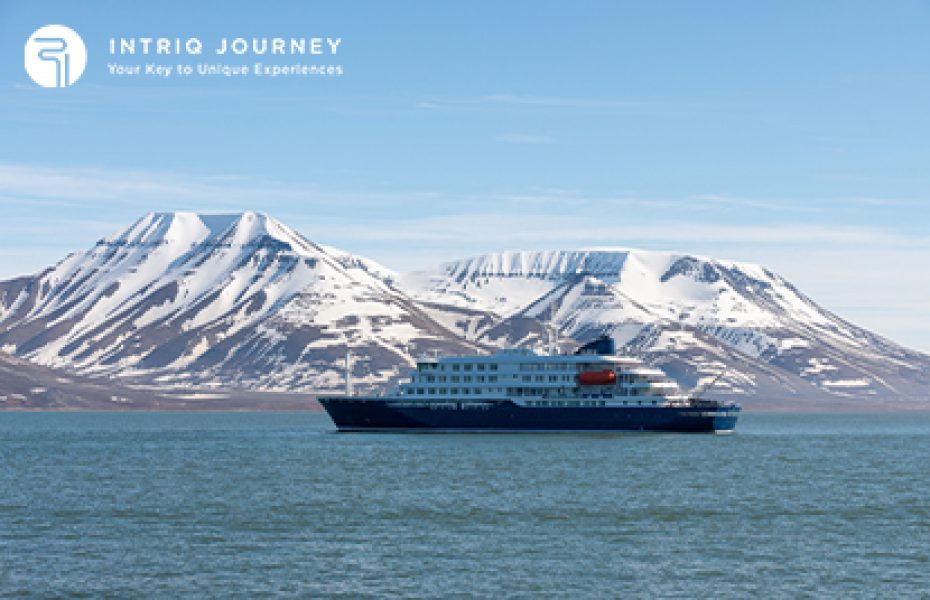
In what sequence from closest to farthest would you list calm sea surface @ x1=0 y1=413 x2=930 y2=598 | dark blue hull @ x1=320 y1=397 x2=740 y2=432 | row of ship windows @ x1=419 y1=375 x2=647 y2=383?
calm sea surface @ x1=0 y1=413 x2=930 y2=598 → dark blue hull @ x1=320 y1=397 x2=740 y2=432 → row of ship windows @ x1=419 y1=375 x2=647 y2=383

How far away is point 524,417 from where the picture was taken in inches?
6393

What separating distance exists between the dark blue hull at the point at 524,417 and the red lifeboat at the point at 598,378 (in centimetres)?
272

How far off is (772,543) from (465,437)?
94740 millimetres

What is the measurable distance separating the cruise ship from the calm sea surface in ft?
111

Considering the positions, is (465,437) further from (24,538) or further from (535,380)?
(24,538)

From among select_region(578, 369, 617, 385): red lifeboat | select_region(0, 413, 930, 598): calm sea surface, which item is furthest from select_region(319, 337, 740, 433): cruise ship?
select_region(0, 413, 930, 598): calm sea surface

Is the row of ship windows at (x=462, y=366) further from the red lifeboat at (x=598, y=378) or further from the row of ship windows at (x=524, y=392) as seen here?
the red lifeboat at (x=598, y=378)

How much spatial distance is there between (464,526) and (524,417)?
9144cm

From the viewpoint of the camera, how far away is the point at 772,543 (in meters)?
65.7

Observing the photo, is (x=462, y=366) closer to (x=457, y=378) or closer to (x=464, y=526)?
(x=457, y=378)

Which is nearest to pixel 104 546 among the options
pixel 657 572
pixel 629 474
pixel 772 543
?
pixel 657 572

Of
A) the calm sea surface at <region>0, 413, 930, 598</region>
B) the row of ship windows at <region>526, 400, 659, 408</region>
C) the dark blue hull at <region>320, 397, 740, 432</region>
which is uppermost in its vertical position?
the row of ship windows at <region>526, 400, 659, 408</region>

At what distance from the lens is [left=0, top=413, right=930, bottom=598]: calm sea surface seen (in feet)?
179

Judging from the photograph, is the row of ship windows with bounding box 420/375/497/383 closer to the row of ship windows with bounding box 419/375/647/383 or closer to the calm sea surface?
the row of ship windows with bounding box 419/375/647/383
